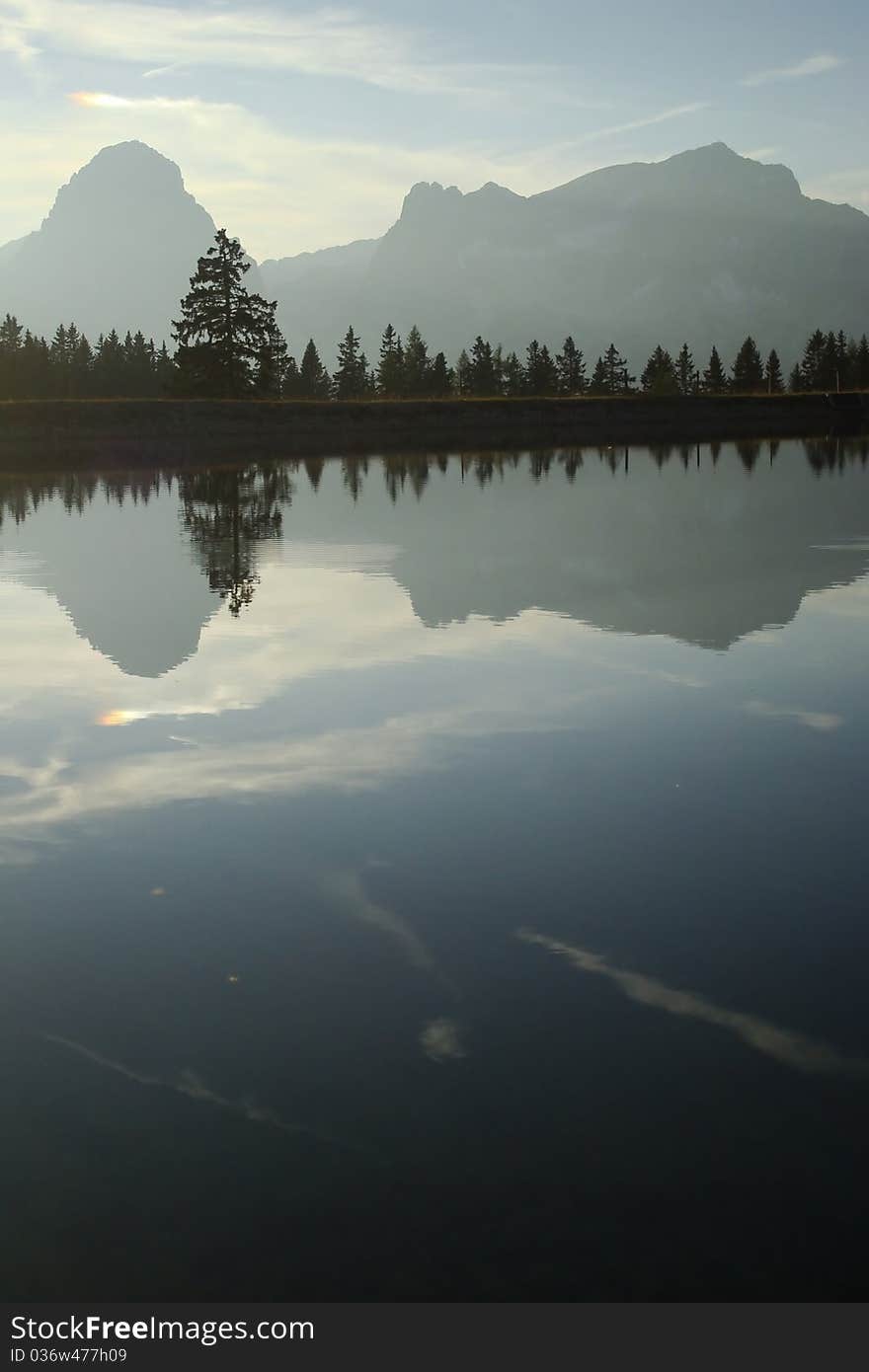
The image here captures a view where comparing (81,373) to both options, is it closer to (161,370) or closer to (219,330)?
(161,370)

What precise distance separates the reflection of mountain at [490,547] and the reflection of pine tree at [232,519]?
105 mm

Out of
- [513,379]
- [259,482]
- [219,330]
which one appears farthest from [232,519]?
[513,379]

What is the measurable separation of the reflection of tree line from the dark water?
9215mm

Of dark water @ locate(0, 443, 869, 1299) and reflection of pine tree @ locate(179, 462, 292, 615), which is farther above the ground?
reflection of pine tree @ locate(179, 462, 292, 615)

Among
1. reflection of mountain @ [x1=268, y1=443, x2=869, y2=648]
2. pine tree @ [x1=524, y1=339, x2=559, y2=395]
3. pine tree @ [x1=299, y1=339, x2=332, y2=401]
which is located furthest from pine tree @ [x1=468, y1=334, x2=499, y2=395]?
reflection of mountain @ [x1=268, y1=443, x2=869, y2=648]

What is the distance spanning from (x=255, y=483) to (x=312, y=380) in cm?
10901

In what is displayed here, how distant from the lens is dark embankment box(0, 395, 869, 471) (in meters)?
109

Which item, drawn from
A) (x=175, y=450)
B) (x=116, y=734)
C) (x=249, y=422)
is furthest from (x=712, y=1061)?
(x=249, y=422)

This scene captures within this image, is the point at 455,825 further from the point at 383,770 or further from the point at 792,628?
the point at 792,628

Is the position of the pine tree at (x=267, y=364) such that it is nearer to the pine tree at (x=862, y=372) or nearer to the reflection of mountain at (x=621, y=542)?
the reflection of mountain at (x=621, y=542)

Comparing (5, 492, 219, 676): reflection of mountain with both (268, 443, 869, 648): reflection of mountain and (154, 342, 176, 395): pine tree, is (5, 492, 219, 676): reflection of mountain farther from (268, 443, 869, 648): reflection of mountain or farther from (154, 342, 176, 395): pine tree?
(154, 342, 176, 395): pine tree

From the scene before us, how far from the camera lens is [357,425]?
132m

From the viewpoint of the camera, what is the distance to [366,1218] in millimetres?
6504

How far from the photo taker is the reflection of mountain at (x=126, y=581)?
22.2m
